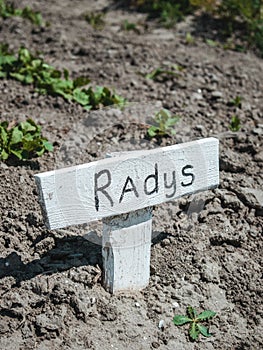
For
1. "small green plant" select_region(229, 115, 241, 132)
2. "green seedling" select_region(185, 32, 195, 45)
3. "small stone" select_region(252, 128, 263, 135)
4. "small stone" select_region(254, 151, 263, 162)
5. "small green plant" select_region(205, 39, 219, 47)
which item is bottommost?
"small stone" select_region(254, 151, 263, 162)

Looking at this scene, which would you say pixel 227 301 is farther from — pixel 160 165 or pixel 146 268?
pixel 160 165

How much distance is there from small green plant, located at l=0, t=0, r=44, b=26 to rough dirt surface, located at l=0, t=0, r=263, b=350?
458mm

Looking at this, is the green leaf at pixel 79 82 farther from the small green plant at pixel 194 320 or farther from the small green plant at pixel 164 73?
the small green plant at pixel 194 320

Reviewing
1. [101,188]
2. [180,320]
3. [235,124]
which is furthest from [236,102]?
[101,188]

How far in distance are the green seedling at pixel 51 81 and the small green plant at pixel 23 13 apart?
90 centimetres

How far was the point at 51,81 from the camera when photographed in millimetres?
4695

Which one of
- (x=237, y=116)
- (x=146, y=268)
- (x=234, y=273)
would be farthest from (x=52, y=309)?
(x=237, y=116)

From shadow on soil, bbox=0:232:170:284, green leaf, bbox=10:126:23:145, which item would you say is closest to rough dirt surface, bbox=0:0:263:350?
shadow on soil, bbox=0:232:170:284

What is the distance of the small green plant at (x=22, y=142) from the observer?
389 cm

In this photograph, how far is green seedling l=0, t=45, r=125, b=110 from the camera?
4570 mm

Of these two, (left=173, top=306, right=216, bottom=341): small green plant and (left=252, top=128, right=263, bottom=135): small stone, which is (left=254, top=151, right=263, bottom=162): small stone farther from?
(left=173, top=306, right=216, bottom=341): small green plant

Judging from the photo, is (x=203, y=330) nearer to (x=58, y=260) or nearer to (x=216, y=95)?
(x=58, y=260)

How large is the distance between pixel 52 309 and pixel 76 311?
11 centimetres

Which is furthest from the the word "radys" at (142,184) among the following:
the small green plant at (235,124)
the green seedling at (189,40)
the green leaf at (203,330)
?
the green seedling at (189,40)
